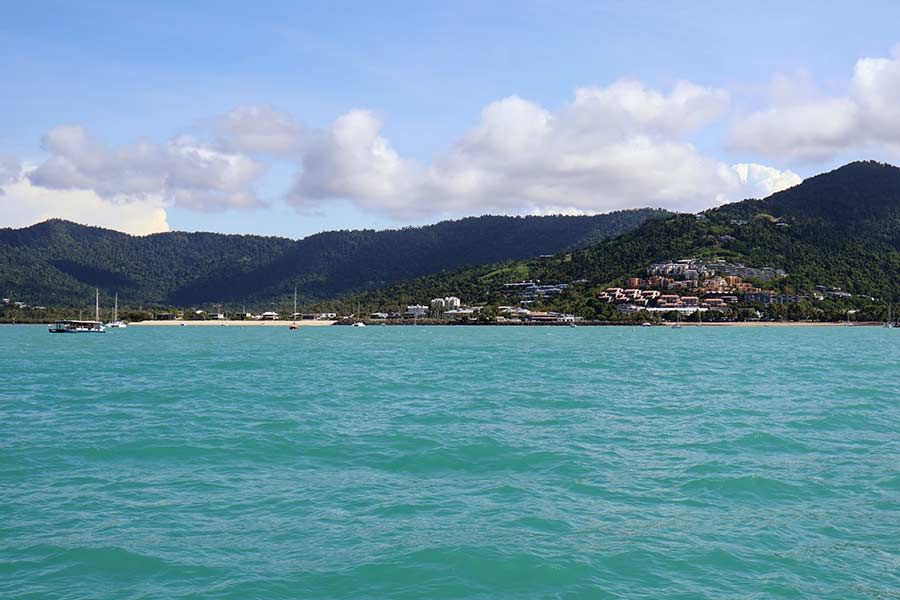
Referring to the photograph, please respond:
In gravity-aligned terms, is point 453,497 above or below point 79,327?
below

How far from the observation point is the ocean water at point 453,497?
12.2 meters

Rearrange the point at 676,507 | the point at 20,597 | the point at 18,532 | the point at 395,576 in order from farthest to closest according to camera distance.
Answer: the point at 676,507 < the point at 18,532 < the point at 395,576 < the point at 20,597

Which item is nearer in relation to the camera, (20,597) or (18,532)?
(20,597)

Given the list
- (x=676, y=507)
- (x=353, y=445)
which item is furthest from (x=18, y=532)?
(x=676, y=507)

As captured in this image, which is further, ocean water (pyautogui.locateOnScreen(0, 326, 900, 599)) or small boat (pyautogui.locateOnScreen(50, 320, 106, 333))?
small boat (pyautogui.locateOnScreen(50, 320, 106, 333))

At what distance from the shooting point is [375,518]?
15.2 meters

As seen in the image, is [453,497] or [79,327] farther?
[79,327]

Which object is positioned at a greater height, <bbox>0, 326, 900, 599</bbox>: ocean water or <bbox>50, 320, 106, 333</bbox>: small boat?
<bbox>50, 320, 106, 333</bbox>: small boat

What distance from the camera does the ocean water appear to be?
12172mm

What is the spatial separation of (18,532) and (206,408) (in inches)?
716

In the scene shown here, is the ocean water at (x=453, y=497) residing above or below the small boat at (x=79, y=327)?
below

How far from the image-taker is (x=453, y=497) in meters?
16.9

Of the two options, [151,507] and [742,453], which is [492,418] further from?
[151,507]

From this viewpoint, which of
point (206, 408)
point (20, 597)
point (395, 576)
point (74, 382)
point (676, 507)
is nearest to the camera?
point (20, 597)
